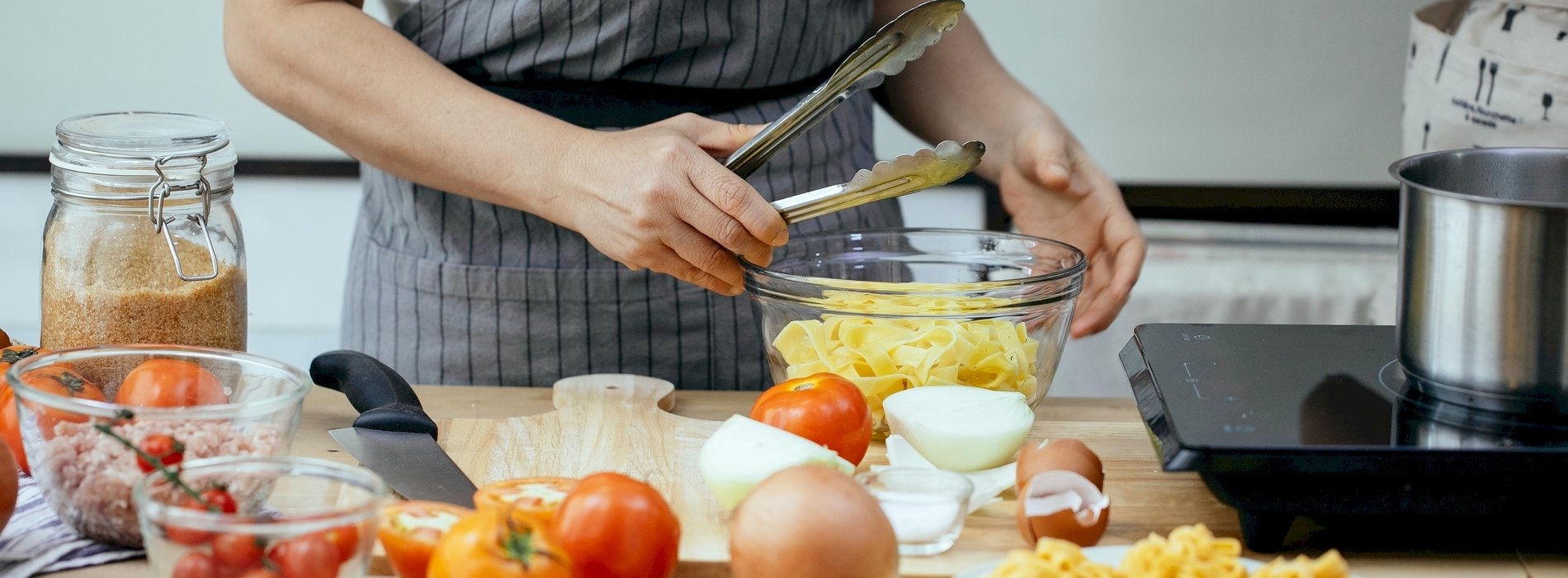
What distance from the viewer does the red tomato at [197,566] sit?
65cm

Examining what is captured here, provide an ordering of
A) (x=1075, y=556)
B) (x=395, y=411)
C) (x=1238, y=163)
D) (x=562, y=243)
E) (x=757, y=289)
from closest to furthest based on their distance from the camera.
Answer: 1. (x=1075, y=556)
2. (x=395, y=411)
3. (x=757, y=289)
4. (x=562, y=243)
5. (x=1238, y=163)

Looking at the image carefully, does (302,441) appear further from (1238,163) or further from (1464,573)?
(1238,163)

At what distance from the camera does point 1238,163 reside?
230 cm

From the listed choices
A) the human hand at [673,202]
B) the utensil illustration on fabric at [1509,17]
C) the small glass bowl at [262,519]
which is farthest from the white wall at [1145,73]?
the small glass bowl at [262,519]

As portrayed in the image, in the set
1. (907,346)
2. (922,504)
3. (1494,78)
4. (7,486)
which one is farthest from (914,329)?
(1494,78)

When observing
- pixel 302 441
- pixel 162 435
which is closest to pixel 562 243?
pixel 302 441

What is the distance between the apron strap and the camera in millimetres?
1320

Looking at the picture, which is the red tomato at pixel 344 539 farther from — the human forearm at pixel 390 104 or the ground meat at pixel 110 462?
the human forearm at pixel 390 104

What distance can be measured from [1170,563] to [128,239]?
0.78 metres

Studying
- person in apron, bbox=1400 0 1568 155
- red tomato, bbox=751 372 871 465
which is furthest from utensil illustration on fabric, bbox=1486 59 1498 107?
red tomato, bbox=751 372 871 465

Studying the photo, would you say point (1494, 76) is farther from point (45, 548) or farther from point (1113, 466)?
point (45, 548)

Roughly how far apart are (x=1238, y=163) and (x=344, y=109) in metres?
1.62

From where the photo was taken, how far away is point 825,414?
0.93 meters

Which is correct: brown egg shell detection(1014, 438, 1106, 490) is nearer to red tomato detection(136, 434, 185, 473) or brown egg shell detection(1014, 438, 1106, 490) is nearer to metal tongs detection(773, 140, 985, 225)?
metal tongs detection(773, 140, 985, 225)
